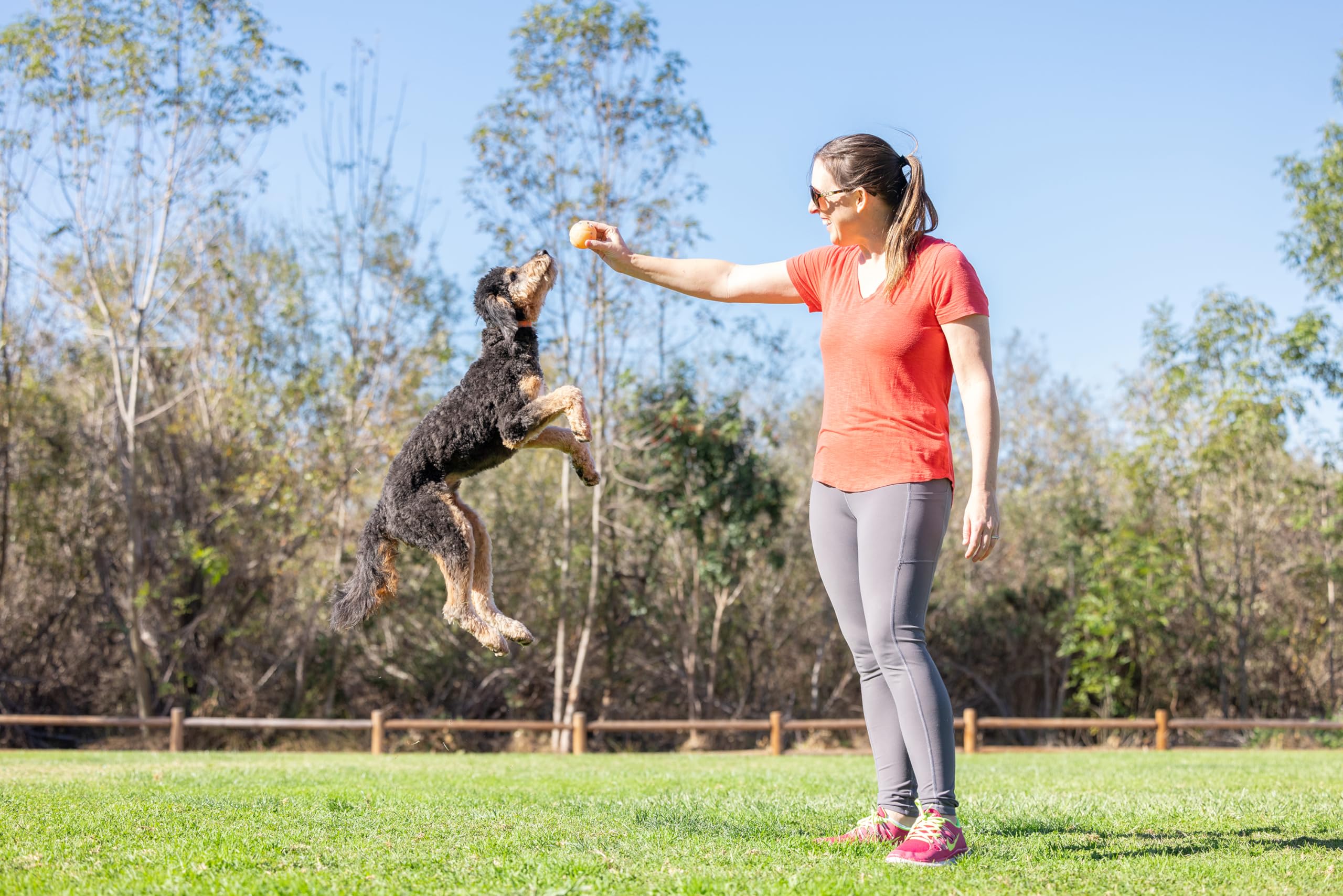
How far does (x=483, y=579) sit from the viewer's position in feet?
12.7

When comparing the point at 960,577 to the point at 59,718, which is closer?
the point at 59,718

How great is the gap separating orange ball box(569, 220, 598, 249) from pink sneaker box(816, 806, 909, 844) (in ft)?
7.34

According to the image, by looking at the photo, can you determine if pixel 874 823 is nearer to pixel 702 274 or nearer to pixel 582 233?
pixel 702 274

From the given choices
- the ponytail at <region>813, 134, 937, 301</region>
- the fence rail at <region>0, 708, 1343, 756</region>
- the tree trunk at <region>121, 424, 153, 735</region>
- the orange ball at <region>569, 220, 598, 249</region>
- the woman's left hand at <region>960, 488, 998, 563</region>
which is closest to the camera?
the woman's left hand at <region>960, 488, 998, 563</region>

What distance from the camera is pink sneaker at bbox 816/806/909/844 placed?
3.54 m

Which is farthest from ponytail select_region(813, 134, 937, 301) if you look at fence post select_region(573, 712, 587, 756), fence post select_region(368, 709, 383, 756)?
fence post select_region(368, 709, 383, 756)

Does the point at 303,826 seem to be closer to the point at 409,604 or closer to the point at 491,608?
the point at 491,608

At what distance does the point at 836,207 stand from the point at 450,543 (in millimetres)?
1742

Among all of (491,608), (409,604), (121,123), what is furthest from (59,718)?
(491,608)

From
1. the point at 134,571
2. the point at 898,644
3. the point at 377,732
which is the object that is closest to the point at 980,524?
the point at 898,644

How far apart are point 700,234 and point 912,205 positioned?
12.0 metres

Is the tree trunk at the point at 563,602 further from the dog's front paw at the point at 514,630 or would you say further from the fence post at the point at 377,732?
the dog's front paw at the point at 514,630

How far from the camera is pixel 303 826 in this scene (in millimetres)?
4031

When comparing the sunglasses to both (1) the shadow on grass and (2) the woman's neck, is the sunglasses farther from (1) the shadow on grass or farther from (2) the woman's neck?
(1) the shadow on grass
